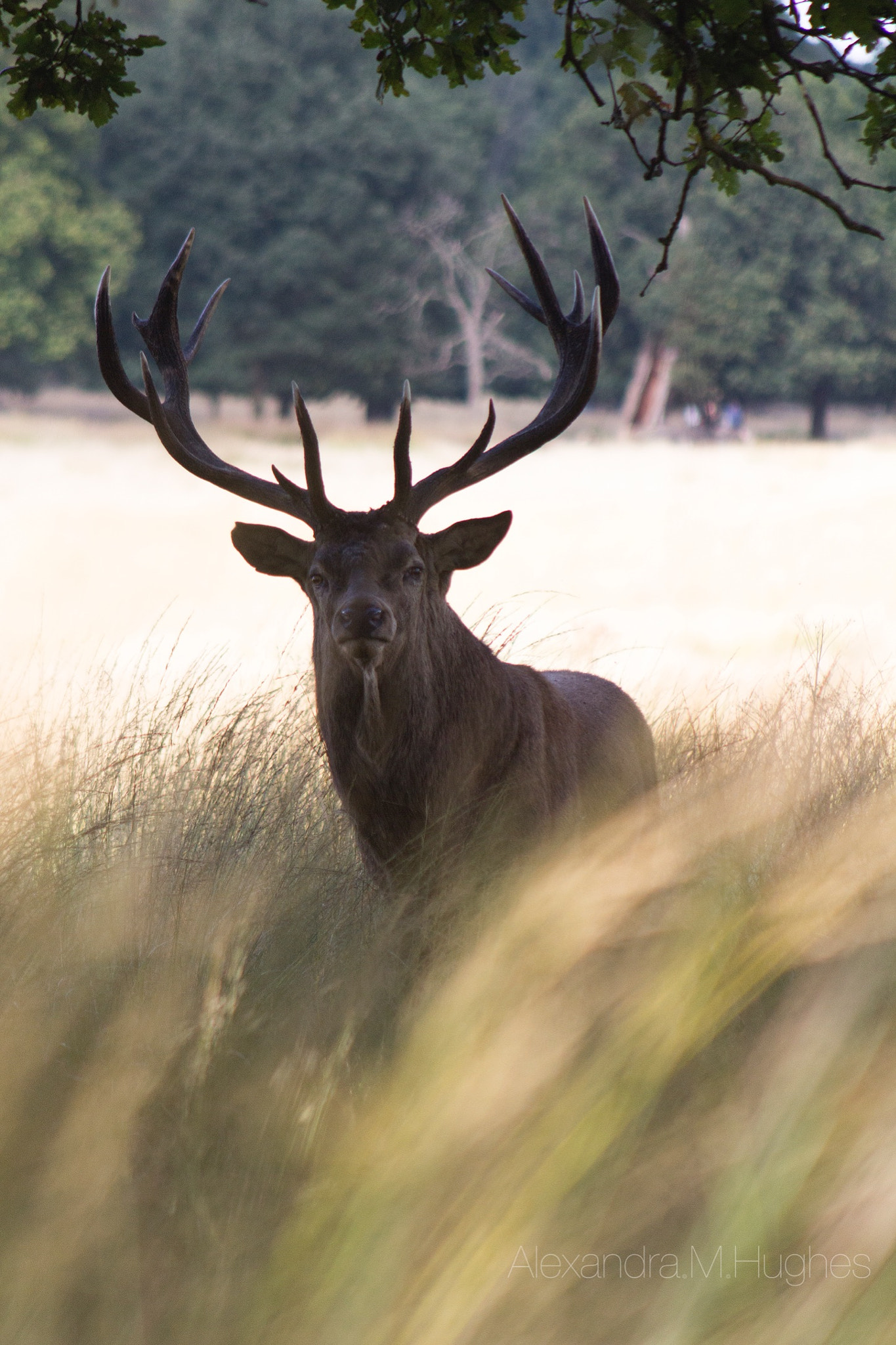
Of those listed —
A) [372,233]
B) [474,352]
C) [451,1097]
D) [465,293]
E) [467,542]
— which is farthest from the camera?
[465,293]

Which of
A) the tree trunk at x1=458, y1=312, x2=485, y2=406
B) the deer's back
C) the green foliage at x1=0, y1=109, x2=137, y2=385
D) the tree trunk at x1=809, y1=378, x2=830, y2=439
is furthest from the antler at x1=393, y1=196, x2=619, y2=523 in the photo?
the tree trunk at x1=809, y1=378, x2=830, y2=439

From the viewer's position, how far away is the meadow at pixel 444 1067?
96.0 inches

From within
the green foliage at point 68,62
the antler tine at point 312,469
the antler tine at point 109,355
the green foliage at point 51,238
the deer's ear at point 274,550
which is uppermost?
the green foliage at point 51,238

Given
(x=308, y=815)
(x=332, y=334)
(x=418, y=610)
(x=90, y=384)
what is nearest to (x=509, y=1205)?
(x=418, y=610)

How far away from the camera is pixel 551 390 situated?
177 inches

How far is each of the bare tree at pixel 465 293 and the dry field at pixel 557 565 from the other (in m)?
11.6

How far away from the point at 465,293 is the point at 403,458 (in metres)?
42.7

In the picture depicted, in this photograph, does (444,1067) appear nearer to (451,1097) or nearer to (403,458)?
(451,1097)

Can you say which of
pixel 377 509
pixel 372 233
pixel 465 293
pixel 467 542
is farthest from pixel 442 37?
pixel 465 293

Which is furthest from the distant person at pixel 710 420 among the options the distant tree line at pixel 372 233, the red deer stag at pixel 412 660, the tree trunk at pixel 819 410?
the red deer stag at pixel 412 660

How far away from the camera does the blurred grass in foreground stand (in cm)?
243

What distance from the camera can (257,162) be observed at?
41062 millimetres

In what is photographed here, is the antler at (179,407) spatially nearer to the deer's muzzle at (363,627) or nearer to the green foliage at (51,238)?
the deer's muzzle at (363,627)

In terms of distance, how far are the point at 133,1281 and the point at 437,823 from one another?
1.66 meters
